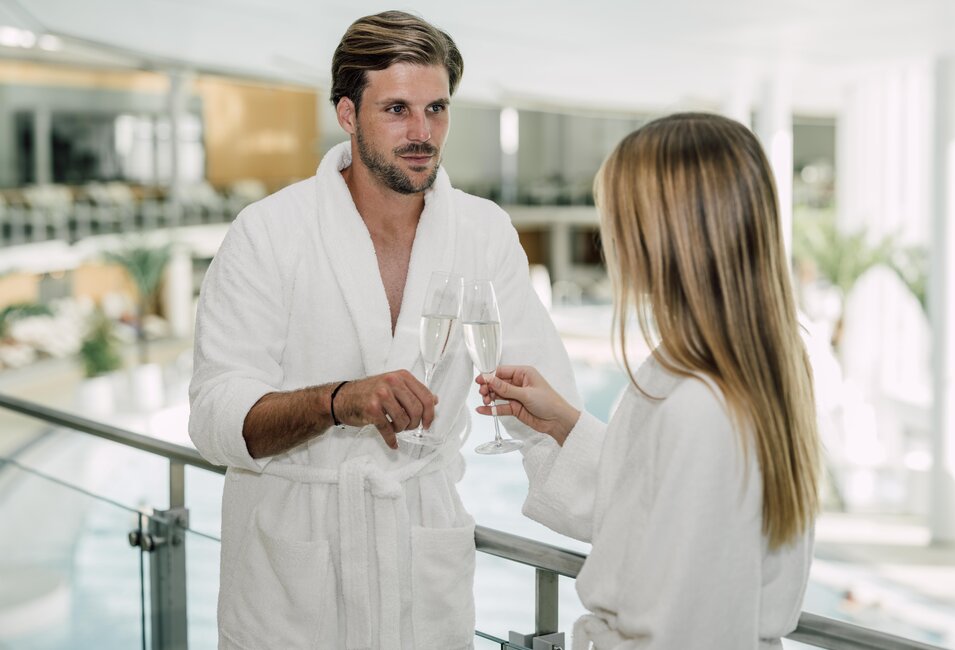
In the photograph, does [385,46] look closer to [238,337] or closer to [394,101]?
[394,101]

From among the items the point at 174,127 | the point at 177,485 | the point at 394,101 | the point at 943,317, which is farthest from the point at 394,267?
the point at 174,127

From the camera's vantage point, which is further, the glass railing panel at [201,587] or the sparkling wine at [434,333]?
the glass railing panel at [201,587]

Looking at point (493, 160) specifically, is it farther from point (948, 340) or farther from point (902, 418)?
point (948, 340)

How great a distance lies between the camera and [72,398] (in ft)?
53.3

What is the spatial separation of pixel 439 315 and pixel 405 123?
41 centimetres

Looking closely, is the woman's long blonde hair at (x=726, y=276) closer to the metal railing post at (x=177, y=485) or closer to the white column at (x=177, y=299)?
the metal railing post at (x=177, y=485)

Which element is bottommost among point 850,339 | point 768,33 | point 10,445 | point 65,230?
point 10,445

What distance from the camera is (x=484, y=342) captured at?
5.44 ft

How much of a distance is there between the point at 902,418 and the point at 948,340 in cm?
348

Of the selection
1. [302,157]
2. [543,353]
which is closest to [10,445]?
[543,353]

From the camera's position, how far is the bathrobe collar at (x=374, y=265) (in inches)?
75.1

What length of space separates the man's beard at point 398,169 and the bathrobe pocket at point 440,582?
1.86 ft

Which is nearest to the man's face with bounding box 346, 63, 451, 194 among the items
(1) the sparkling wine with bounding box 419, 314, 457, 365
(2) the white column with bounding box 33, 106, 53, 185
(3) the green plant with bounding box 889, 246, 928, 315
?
(1) the sparkling wine with bounding box 419, 314, 457, 365

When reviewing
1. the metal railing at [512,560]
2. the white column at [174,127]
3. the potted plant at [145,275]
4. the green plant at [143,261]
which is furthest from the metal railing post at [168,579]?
the white column at [174,127]
